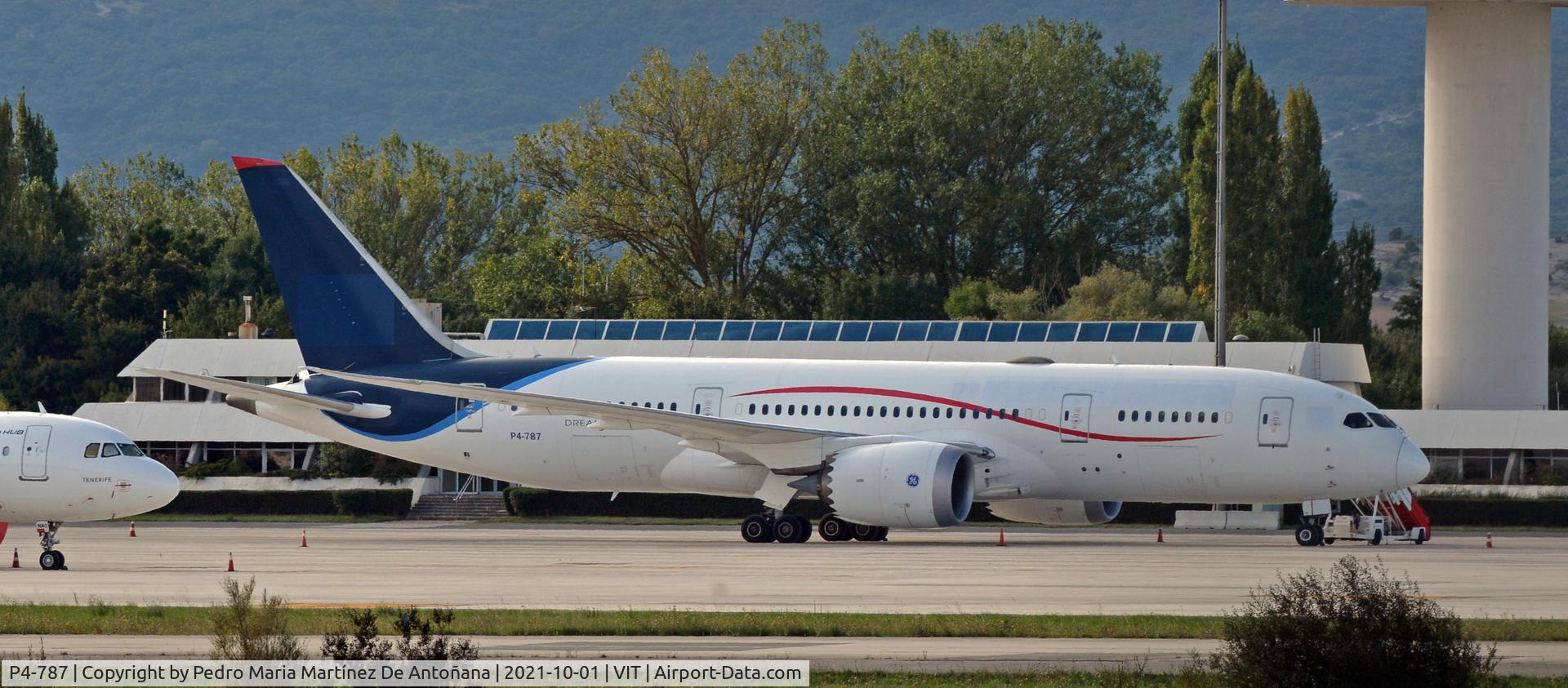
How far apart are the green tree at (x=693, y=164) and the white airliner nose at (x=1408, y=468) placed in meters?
50.6

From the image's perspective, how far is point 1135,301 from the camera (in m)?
70.4

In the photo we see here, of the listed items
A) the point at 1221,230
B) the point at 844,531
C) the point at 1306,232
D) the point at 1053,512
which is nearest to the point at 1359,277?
the point at 1306,232

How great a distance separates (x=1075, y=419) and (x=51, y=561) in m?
18.4

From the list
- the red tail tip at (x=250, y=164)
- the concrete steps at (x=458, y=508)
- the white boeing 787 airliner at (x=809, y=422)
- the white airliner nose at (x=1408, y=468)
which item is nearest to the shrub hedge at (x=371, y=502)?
the concrete steps at (x=458, y=508)

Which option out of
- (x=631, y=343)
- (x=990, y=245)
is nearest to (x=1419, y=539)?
(x=631, y=343)

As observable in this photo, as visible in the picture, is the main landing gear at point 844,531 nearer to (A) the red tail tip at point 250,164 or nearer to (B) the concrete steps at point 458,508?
(A) the red tail tip at point 250,164

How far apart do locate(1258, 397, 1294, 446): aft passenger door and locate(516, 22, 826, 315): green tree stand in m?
49.7

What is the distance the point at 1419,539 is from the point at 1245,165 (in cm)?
3696

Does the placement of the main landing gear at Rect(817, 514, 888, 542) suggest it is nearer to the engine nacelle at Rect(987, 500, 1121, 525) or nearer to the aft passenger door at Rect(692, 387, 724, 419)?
the engine nacelle at Rect(987, 500, 1121, 525)

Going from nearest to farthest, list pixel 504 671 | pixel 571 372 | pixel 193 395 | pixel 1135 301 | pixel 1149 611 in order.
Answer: pixel 504 671 < pixel 1149 611 < pixel 571 372 < pixel 193 395 < pixel 1135 301

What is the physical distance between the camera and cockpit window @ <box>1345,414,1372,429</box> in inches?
1422

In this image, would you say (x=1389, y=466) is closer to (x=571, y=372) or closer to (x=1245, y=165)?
(x=571, y=372)

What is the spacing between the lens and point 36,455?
3112cm

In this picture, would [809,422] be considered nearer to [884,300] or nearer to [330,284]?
[330,284]
